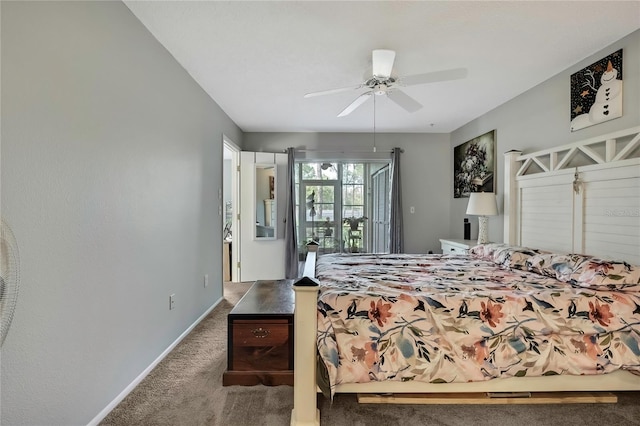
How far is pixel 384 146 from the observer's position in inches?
210

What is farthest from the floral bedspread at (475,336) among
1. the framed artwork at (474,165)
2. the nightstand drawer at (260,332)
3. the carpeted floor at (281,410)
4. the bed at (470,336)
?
the framed artwork at (474,165)

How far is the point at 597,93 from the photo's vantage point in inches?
101

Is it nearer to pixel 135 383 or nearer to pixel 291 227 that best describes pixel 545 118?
pixel 291 227

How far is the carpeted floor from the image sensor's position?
1.84 meters

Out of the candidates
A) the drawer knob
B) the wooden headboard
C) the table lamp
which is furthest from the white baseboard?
the wooden headboard

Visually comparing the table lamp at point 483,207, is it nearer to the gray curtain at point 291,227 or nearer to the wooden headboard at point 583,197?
the wooden headboard at point 583,197

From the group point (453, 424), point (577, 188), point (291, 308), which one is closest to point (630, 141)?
point (577, 188)

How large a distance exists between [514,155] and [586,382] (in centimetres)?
231

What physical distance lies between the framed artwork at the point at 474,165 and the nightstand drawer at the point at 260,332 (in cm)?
315

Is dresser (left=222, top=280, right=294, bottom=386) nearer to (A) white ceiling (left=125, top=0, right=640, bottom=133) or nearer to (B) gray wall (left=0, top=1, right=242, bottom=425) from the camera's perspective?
(B) gray wall (left=0, top=1, right=242, bottom=425)

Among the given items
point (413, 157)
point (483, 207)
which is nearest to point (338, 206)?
point (413, 157)

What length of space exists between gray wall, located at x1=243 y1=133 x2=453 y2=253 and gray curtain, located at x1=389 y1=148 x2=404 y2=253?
0.55 feet

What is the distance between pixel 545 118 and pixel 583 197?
3.15 ft

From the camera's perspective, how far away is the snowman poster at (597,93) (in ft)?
7.91
